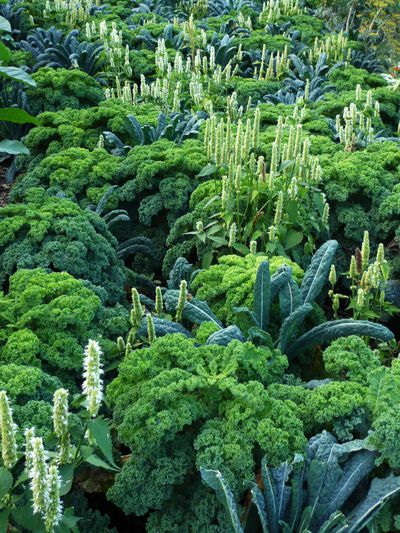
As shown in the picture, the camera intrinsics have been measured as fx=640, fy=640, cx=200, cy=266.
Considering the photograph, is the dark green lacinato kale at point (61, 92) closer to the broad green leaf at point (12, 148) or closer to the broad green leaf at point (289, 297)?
the broad green leaf at point (12, 148)

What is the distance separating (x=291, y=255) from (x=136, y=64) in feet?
16.1

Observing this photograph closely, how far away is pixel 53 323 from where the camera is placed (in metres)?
3.23

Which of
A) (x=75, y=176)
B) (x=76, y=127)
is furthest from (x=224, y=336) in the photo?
(x=76, y=127)

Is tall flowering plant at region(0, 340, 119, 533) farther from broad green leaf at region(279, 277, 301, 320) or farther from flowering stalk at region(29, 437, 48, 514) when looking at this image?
broad green leaf at region(279, 277, 301, 320)

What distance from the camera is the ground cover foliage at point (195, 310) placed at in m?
2.51

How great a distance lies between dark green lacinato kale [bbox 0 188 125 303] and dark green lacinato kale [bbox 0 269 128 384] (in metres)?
0.28

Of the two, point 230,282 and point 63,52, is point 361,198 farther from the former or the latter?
point 63,52

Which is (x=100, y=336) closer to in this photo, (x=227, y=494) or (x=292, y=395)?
(x=292, y=395)

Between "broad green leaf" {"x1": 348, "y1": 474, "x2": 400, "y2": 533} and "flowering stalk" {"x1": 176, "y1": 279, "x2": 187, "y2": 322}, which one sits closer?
"broad green leaf" {"x1": 348, "y1": 474, "x2": 400, "y2": 533}

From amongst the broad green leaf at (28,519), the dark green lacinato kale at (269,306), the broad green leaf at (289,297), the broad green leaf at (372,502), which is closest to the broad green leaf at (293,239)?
the dark green lacinato kale at (269,306)

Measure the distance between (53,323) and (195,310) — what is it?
2.47 feet

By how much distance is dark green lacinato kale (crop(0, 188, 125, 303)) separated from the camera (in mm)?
3902

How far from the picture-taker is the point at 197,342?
3.13m

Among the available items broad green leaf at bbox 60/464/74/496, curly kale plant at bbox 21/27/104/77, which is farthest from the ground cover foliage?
curly kale plant at bbox 21/27/104/77
